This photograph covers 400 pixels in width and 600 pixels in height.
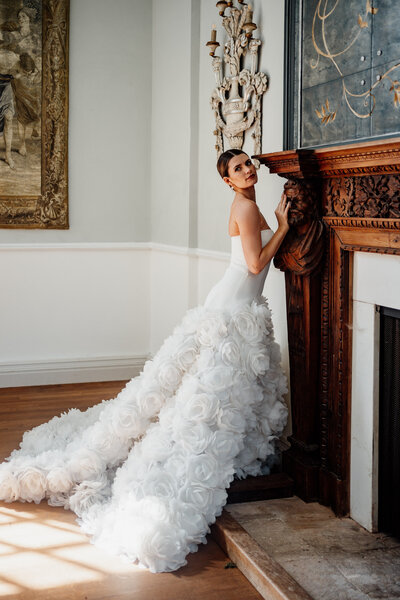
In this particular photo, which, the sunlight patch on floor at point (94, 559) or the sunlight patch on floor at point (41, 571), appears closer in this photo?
the sunlight patch on floor at point (41, 571)

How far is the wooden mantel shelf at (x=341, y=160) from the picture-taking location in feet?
9.56

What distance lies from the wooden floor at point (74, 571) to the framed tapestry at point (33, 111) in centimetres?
324

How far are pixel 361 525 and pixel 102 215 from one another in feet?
13.5

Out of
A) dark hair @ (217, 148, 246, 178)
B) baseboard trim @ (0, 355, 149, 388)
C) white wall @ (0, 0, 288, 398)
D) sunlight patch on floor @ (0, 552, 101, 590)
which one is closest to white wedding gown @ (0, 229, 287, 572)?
sunlight patch on floor @ (0, 552, 101, 590)

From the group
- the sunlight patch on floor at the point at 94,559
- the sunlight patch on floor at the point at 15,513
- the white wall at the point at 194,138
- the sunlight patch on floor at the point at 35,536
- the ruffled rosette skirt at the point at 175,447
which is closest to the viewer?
the sunlight patch on floor at the point at 94,559

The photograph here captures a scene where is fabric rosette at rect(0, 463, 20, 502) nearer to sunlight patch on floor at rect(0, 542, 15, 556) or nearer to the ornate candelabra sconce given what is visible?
sunlight patch on floor at rect(0, 542, 15, 556)

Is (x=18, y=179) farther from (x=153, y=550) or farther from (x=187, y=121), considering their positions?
(x=153, y=550)

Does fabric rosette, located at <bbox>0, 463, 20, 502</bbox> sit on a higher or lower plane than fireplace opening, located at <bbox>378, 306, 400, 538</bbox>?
lower

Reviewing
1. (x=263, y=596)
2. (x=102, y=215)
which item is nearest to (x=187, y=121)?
(x=102, y=215)

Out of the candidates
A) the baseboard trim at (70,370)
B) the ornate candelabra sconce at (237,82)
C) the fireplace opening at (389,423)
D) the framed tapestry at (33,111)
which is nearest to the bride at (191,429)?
the fireplace opening at (389,423)

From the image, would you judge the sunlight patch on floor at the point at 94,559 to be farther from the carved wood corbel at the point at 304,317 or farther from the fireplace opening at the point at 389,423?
the fireplace opening at the point at 389,423

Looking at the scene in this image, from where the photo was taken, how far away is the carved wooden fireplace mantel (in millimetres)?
3350

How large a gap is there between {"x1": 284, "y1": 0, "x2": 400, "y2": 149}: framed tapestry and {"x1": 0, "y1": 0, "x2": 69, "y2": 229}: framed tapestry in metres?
2.97

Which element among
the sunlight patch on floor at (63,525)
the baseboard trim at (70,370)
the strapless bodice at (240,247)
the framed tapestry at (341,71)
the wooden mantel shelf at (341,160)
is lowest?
the sunlight patch on floor at (63,525)
